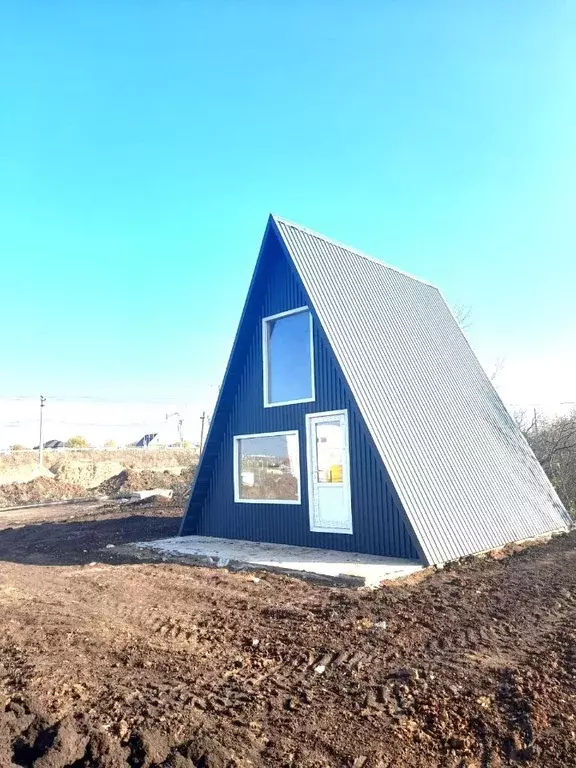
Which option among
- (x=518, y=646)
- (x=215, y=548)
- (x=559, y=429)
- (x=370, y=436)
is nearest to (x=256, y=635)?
(x=518, y=646)

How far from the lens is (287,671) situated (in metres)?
4.31

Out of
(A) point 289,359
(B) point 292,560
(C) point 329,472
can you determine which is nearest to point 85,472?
(A) point 289,359

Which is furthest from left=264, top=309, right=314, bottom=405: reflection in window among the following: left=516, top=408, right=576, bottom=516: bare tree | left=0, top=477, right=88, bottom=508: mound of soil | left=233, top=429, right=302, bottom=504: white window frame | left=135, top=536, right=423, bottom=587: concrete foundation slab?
left=0, top=477, right=88, bottom=508: mound of soil

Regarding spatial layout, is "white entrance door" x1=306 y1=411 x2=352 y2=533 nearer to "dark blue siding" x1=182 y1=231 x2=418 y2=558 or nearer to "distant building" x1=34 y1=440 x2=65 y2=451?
"dark blue siding" x1=182 y1=231 x2=418 y2=558

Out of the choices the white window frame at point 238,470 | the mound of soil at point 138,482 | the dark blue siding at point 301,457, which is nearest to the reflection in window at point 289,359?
the dark blue siding at point 301,457

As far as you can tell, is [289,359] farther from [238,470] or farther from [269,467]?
[238,470]

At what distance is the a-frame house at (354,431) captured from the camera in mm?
8484

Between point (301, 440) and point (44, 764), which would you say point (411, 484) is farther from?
point (44, 764)

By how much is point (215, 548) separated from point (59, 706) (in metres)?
6.14

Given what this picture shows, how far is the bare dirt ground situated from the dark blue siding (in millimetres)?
1412

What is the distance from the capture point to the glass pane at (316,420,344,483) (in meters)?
9.21

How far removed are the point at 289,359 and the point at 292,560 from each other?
3.60m

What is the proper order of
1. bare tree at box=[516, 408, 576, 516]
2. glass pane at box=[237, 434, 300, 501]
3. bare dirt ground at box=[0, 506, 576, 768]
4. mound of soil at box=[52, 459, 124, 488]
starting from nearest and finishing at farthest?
bare dirt ground at box=[0, 506, 576, 768] < glass pane at box=[237, 434, 300, 501] < bare tree at box=[516, 408, 576, 516] < mound of soil at box=[52, 459, 124, 488]

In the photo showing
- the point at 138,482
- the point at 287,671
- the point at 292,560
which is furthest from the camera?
the point at 138,482
